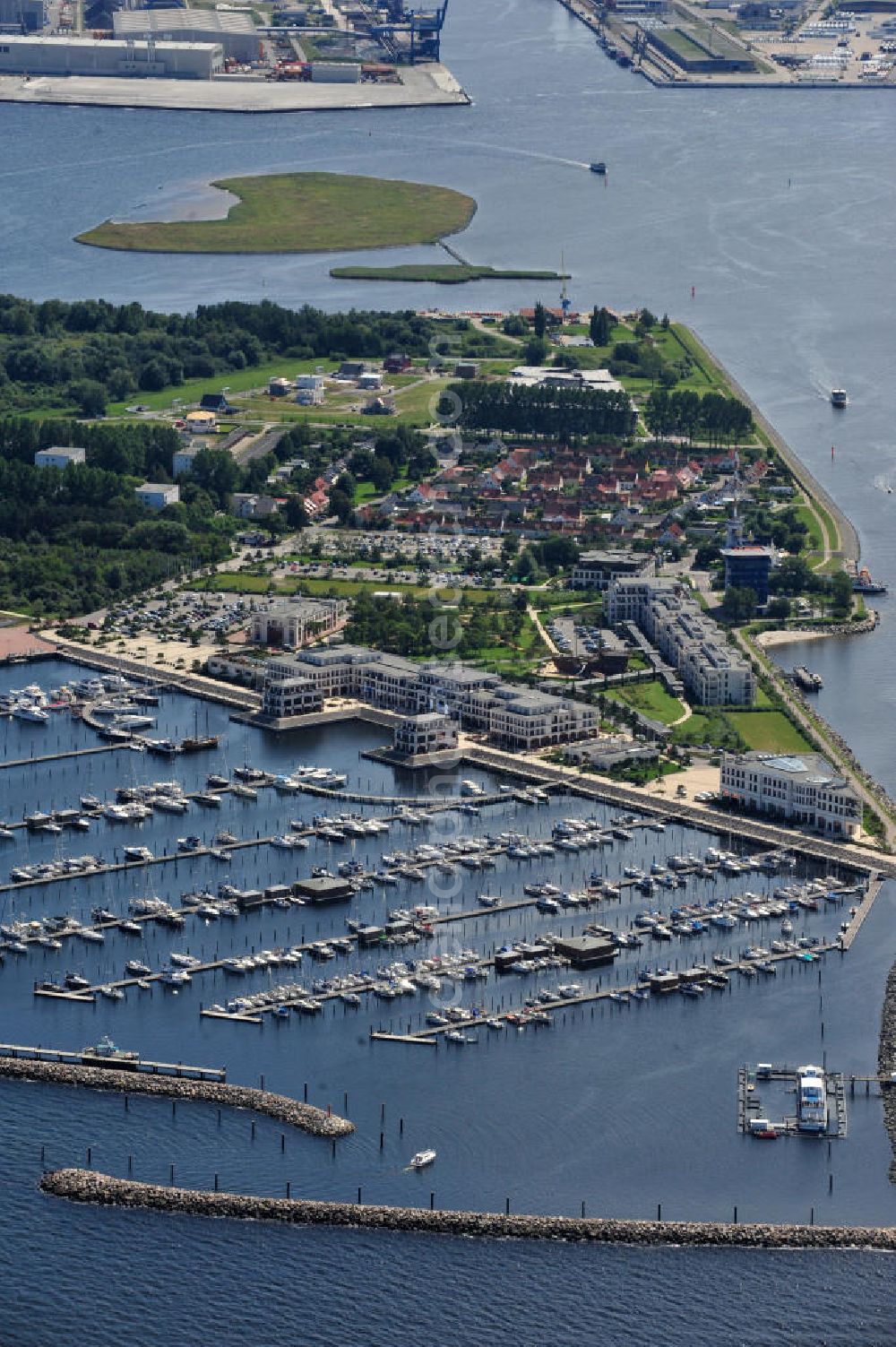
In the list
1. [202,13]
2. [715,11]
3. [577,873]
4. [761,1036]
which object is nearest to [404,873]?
[577,873]

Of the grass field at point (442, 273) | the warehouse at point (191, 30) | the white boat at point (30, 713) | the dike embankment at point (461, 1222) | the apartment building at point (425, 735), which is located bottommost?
the dike embankment at point (461, 1222)

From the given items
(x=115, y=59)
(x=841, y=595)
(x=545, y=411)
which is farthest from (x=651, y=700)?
(x=115, y=59)

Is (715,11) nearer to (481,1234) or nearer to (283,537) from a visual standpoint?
(283,537)

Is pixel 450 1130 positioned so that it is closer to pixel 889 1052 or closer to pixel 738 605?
pixel 889 1052

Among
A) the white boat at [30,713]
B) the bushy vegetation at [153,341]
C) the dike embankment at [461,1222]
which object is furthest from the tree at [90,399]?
the dike embankment at [461,1222]

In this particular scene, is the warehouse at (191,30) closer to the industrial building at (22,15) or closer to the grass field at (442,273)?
the industrial building at (22,15)

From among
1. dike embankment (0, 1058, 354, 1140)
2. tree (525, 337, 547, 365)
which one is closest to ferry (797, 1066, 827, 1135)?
dike embankment (0, 1058, 354, 1140)

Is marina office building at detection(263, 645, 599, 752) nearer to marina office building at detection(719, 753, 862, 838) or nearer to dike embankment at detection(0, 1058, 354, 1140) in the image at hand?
marina office building at detection(719, 753, 862, 838)
